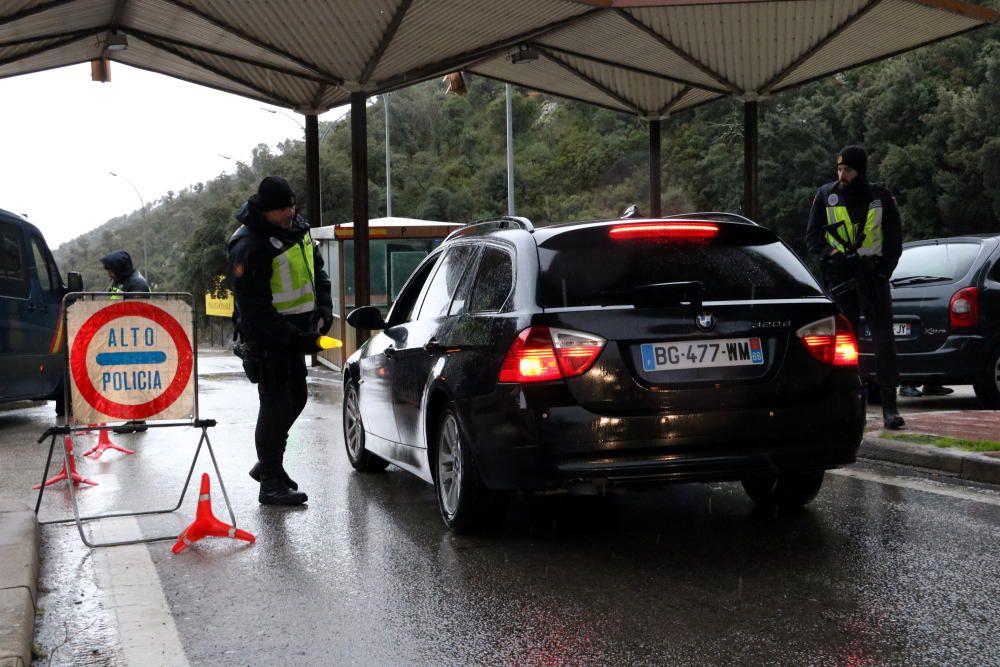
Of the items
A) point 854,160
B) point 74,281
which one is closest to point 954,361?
point 854,160

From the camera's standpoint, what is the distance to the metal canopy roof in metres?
16.3

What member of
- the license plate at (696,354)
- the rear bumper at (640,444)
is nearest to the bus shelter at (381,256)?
the rear bumper at (640,444)

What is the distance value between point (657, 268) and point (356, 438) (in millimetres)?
3556

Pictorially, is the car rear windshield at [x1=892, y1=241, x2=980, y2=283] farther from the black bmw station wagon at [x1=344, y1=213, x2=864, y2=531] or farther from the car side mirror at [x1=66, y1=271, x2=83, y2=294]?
the car side mirror at [x1=66, y1=271, x2=83, y2=294]

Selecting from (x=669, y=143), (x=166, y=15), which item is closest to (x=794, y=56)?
(x=166, y=15)

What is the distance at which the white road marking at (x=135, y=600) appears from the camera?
4156mm

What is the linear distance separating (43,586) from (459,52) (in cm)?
1436

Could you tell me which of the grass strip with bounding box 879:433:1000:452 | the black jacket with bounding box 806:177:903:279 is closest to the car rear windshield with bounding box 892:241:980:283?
the black jacket with bounding box 806:177:903:279

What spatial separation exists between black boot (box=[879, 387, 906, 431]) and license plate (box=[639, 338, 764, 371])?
383 centimetres

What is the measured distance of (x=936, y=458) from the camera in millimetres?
7488

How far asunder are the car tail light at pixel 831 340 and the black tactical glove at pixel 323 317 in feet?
9.97

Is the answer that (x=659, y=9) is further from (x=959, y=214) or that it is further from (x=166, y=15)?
(x=959, y=214)

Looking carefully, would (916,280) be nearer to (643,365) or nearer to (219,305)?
(643,365)

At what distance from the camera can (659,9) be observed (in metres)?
16.9
